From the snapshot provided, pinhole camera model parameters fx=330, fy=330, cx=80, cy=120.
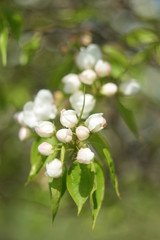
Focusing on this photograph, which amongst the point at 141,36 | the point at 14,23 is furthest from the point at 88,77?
the point at 141,36

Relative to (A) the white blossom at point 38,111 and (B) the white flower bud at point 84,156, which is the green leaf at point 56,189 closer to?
(B) the white flower bud at point 84,156

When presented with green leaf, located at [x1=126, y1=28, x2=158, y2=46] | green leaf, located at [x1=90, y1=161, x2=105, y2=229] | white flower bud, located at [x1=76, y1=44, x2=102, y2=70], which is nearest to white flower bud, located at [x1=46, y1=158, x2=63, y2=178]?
green leaf, located at [x1=90, y1=161, x2=105, y2=229]

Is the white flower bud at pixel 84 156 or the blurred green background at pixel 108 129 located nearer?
the white flower bud at pixel 84 156

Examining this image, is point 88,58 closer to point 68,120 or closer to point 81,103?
point 81,103

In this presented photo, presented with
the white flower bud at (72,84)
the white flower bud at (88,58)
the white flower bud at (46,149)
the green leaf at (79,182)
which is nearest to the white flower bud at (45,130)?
the white flower bud at (46,149)

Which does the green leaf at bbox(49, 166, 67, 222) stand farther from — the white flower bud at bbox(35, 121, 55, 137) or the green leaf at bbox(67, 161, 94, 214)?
the white flower bud at bbox(35, 121, 55, 137)

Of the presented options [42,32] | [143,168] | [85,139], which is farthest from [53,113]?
[143,168]

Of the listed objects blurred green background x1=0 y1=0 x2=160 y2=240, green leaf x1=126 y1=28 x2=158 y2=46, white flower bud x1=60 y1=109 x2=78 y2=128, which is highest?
white flower bud x1=60 y1=109 x2=78 y2=128
